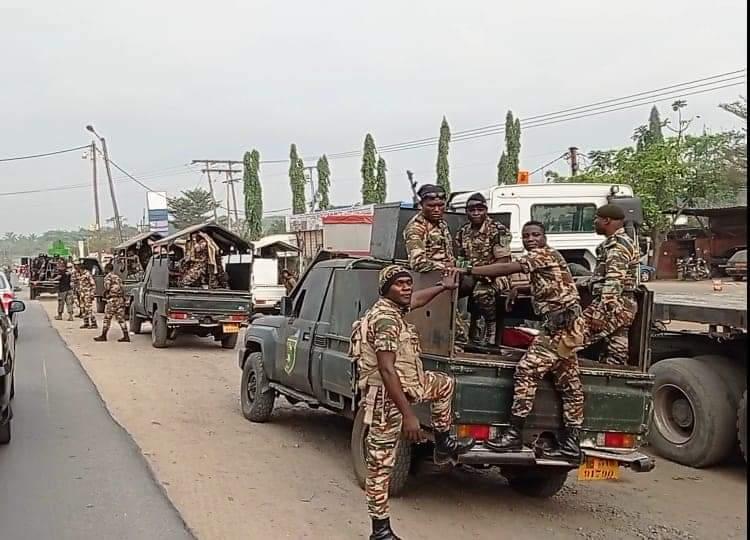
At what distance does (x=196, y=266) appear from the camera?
18.2m

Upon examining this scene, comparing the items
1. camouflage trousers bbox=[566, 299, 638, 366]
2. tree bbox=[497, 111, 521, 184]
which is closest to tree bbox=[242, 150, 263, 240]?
tree bbox=[497, 111, 521, 184]

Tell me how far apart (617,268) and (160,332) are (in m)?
12.6

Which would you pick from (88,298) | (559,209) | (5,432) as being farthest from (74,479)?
(88,298)

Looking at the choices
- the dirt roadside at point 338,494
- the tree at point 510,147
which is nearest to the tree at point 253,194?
the tree at point 510,147

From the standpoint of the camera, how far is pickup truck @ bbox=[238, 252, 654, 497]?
589 cm

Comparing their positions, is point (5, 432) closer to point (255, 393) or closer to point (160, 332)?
point (255, 393)

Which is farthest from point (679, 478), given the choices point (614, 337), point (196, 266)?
point (196, 266)

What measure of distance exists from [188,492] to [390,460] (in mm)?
2119

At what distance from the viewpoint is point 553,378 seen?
6.04 meters

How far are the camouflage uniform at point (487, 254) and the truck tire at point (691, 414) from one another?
5.85 feet

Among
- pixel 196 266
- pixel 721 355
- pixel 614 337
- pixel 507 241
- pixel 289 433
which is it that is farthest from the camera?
pixel 196 266

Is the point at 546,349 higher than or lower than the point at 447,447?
higher

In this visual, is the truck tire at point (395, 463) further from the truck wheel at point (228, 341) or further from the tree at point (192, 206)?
the tree at point (192, 206)

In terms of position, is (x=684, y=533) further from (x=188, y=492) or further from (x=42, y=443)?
(x=42, y=443)
